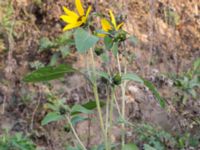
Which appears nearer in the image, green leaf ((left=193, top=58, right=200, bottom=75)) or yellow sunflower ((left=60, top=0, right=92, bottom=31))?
yellow sunflower ((left=60, top=0, right=92, bottom=31))

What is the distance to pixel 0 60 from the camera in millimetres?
3391

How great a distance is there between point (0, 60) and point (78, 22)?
230 cm

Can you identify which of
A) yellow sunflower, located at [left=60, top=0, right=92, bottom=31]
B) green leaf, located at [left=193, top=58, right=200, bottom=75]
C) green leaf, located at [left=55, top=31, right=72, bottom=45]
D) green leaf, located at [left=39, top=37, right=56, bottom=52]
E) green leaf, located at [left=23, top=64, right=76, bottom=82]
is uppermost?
yellow sunflower, located at [left=60, top=0, right=92, bottom=31]

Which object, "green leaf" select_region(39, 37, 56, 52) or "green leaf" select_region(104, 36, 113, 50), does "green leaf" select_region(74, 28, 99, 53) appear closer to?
"green leaf" select_region(104, 36, 113, 50)

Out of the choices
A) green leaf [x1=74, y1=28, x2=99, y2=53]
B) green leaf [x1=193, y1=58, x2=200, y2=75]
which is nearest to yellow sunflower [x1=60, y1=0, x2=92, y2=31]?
green leaf [x1=74, y1=28, x2=99, y2=53]

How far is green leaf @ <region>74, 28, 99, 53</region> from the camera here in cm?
110

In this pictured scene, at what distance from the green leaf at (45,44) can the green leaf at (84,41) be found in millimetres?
2301

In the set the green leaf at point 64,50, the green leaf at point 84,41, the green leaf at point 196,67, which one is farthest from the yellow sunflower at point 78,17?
the green leaf at point 64,50

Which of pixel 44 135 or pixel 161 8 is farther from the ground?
pixel 161 8

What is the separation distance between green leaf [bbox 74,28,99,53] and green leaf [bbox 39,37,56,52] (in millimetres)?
2301

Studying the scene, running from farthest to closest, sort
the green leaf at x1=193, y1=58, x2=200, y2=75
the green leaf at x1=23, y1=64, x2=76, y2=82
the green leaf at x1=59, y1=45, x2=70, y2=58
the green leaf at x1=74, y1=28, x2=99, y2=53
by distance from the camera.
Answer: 1. the green leaf at x1=59, y1=45, x2=70, y2=58
2. the green leaf at x1=193, y1=58, x2=200, y2=75
3. the green leaf at x1=23, y1=64, x2=76, y2=82
4. the green leaf at x1=74, y1=28, x2=99, y2=53

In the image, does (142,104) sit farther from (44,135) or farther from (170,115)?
(44,135)

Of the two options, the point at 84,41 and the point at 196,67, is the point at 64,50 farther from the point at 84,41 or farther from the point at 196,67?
the point at 84,41

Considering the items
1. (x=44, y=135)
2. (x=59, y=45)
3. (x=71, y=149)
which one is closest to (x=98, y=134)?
(x=44, y=135)
